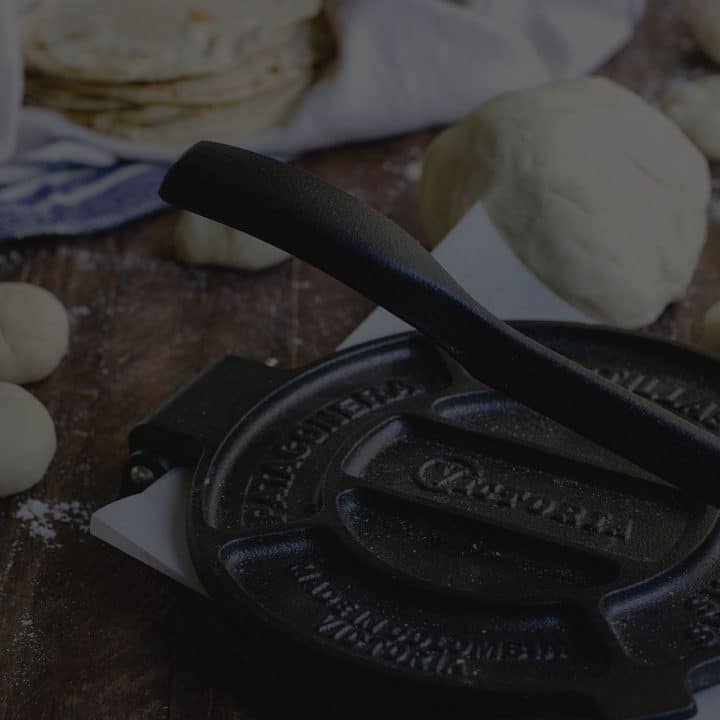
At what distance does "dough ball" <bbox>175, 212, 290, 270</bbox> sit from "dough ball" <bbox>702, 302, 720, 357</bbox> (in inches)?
19.5

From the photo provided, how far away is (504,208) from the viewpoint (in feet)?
4.12

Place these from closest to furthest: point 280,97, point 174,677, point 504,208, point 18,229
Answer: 1. point 174,677
2. point 504,208
3. point 18,229
4. point 280,97

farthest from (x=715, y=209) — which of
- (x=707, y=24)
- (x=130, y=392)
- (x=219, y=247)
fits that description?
(x=130, y=392)

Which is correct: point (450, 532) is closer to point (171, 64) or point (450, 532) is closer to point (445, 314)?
point (445, 314)

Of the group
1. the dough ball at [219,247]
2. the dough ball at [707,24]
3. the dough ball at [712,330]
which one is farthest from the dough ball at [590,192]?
the dough ball at [707,24]

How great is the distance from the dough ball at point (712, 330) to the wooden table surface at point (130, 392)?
7 centimetres

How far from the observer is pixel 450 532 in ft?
2.81

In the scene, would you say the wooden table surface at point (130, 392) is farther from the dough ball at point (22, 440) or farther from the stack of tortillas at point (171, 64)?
the stack of tortillas at point (171, 64)

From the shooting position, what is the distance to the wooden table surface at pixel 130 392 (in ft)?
2.74

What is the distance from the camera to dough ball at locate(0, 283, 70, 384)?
1.17m

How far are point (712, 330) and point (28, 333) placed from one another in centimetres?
69

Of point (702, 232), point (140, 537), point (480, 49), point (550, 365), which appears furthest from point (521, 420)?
point (480, 49)

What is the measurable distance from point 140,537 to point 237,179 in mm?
282

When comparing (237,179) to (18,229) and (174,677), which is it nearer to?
(174,677)
